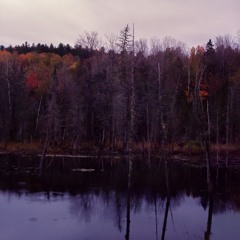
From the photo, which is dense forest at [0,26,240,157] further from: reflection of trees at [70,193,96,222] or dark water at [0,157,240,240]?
reflection of trees at [70,193,96,222]

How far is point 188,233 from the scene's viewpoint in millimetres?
25250

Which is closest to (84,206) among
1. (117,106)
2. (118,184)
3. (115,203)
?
(115,203)

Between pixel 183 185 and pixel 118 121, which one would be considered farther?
pixel 118 121

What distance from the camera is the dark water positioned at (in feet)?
82.5

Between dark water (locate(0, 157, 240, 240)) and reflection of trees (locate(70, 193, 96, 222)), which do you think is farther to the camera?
reflection of trees (locate(70, 193, 96, 222))

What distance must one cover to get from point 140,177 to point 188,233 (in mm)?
18446

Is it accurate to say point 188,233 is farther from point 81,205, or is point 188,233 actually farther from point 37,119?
point 37,119

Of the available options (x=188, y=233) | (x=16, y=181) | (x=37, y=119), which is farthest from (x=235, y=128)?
(x=188, y=233)

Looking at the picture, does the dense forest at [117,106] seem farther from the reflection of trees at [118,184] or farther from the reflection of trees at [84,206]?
the reflection of trees at [84,206]

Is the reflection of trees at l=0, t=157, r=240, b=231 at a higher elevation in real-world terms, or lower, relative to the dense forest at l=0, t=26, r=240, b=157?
lower

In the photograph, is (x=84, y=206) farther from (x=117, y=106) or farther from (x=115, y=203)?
(x=117, y=106)

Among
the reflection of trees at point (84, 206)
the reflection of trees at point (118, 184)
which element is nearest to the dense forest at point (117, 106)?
the reflection of trees at point (118, 184)

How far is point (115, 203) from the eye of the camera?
32219 mm

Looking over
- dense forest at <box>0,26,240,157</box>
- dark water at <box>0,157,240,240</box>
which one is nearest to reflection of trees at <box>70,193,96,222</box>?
dark water at <box>0,157,240,240</box>
